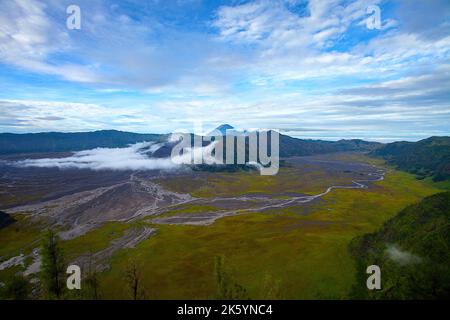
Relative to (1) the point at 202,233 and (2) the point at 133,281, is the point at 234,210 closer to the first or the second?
(1) the point at 202,233

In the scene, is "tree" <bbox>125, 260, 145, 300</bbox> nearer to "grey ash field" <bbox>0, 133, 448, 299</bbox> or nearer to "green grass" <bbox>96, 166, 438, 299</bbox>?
"grey ash field" <bbox>0, 133, 448, 299</bbox>

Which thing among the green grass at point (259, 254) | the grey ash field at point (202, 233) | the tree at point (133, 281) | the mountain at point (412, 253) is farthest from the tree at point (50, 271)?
the mountain at point (412, 253)

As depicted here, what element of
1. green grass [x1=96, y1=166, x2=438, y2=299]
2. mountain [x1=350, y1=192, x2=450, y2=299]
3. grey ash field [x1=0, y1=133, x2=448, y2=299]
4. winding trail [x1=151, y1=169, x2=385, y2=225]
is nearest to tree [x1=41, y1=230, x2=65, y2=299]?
grey ash field [x1=0, y1=133, x2=448, y2=299]

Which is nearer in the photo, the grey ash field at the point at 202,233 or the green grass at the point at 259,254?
the green grass at the point at 259,254

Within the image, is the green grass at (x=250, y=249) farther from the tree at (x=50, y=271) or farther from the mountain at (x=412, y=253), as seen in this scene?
the tree at (x=50, y=271)

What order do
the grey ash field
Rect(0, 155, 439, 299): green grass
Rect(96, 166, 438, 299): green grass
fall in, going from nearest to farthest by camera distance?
Rect(96, 166, 438, 299): green grass, Rect(0, 155, 439, 299): green grass, the grey ash field

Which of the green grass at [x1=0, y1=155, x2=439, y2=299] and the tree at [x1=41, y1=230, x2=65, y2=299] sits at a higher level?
the tree at [x1=41, y1=230, x2=65, y2=299]
